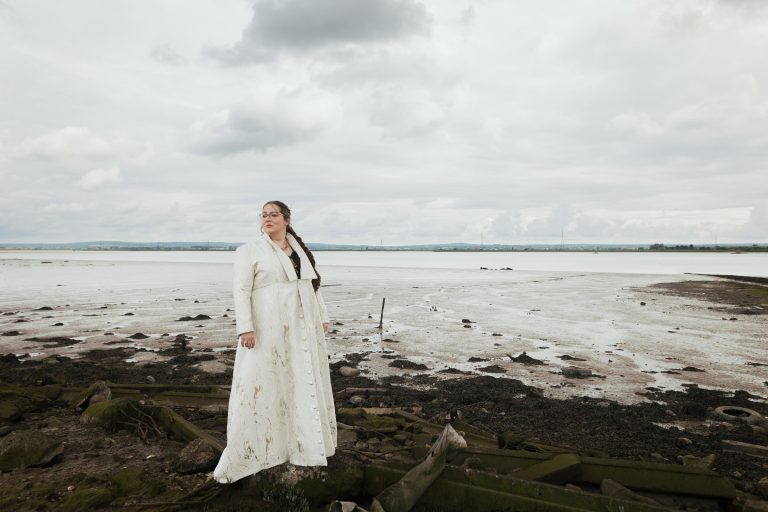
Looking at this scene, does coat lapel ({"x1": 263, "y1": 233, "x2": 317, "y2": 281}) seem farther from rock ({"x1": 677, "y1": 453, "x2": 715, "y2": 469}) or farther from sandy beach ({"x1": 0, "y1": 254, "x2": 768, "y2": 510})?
rock ({"x1": 677, "y1": 453, "x2": 715, "y2": 469})

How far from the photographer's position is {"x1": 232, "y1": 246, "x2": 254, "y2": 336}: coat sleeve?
435cm

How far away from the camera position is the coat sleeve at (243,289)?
4352mm

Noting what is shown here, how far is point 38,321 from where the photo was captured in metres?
A: 18.9

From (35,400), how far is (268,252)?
608 centimetres

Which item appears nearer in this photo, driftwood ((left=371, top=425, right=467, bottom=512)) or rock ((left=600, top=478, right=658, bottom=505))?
driftwood ((left=371, top=425, right=467, bottom=512))

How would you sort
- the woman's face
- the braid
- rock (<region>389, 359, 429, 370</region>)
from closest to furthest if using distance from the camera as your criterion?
the woman's face, the braid, rock (<region>389, 359, 429, 370</region>)

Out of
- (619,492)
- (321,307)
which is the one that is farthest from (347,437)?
(619,492)

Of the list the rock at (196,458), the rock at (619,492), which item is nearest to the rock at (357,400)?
the rock at (196,458)

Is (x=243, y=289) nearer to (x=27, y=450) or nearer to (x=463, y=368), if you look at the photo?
(x=27, y=450)

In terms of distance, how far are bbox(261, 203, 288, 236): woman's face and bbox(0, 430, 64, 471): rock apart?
155 inches

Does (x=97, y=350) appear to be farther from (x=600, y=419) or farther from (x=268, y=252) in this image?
(x=600, y=419)

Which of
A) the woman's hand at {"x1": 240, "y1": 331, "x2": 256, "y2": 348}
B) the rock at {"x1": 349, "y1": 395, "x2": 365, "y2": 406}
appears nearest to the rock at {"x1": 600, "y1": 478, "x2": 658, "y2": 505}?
the woman's hand at {"x1": 240, "y1": 331, "x2": 256, "y2": 348}

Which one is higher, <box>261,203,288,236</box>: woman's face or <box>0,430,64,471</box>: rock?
<box>261,203,288,236</box>: woman's face

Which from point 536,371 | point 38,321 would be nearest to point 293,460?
point 536,371
